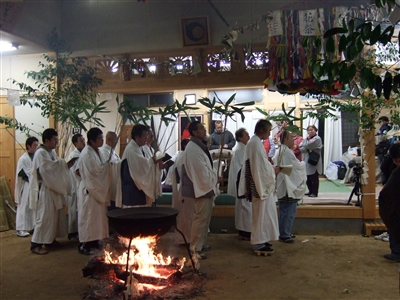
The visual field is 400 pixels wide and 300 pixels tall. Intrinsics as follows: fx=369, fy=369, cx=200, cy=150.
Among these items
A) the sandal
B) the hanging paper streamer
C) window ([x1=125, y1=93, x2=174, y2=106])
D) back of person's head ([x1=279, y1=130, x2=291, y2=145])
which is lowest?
the sandal

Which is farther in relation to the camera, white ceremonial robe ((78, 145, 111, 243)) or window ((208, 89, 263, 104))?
window ((208, 89, 263, 104))

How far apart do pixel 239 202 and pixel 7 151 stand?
183 inches

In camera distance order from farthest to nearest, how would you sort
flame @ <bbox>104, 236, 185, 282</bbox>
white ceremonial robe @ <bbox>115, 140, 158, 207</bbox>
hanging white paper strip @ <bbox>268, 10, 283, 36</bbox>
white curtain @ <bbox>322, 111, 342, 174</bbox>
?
white curtain @ <bbox>322, 111, 342, 174</bbox>, hanging white paper strip @ <bbox>268, 10, 283, 36</bbox>, white ceremonial robe @ <bbox>115, 140, 158, 207</bbox>, flame @ <bbox>104, 236, 185, 282</bbox>

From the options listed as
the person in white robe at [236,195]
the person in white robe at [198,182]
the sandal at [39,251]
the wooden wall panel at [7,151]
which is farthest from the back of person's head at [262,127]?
the wooden wall panel at [7,151]

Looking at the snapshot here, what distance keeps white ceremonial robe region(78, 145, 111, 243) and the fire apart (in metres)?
0.75

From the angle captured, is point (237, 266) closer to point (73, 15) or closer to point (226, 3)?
point (226, 3)

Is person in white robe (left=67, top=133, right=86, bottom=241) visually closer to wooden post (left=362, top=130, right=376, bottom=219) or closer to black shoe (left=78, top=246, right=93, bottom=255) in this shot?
black shoe (left=78, top=246, right=93, bottom=255)

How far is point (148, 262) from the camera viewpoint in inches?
148

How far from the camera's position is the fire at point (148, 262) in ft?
11.5

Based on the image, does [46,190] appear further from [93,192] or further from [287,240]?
[287,240]

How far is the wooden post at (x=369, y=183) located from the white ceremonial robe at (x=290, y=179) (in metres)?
1.11

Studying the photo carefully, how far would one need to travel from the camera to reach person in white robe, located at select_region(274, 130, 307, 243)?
5070mm

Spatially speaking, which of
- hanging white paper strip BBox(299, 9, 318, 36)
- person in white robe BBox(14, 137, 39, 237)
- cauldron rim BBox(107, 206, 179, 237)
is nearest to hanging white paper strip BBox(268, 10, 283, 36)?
hanging white paper strip BBox(299, 9, 318, 36)

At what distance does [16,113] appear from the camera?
7.07 m
